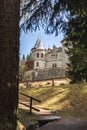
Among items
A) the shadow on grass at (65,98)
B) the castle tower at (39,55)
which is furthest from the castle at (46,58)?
the shadow on grass at (65,98)

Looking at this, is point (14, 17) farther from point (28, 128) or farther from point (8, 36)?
point (28, 128)

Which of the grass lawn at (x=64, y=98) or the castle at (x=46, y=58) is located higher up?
the castle at (x=46, y=58)

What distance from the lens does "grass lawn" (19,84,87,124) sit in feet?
69.4

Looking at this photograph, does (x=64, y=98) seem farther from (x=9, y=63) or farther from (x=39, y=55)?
(x=39, y=55)

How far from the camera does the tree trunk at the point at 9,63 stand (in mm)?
6613

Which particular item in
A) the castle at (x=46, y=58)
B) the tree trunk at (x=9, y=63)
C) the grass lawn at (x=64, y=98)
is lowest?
the grass lawn at (x=64, y=98)

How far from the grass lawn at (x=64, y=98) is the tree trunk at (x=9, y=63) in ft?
42.8

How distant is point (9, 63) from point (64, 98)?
17023 mm

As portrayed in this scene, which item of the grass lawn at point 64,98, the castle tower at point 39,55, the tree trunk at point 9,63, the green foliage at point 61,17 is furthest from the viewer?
the castle tower at point 39,55

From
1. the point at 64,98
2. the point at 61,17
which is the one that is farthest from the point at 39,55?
the point at 61,17

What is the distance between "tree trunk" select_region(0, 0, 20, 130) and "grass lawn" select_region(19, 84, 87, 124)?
42.8ft

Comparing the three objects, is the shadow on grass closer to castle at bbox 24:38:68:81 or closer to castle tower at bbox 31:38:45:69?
castle at bbox 24:38:68:81

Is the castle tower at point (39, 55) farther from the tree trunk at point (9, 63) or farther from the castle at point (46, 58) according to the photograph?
the tree trunk at point (9, 63)

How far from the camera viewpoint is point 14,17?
694 cm
